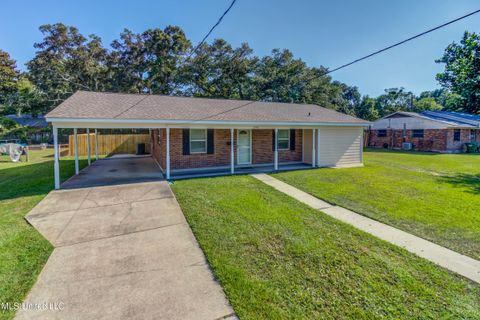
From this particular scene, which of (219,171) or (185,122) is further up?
(185,122)

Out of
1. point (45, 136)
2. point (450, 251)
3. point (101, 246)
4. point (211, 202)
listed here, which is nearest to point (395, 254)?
point (450, 251)

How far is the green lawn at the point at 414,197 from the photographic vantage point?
14.9ft

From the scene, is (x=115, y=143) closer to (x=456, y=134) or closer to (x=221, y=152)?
(x=221, y=152)

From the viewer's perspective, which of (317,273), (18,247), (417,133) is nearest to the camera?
(317,273)

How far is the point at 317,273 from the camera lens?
325 cm

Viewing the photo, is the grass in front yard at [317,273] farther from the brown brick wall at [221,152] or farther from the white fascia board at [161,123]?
the brown brick wall at [221,152]

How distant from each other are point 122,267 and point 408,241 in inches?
185

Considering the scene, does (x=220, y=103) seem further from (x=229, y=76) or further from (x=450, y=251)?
(x=229, y=76)

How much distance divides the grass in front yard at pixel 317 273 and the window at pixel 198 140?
5.79 m

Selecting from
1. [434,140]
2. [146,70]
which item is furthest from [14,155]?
[434,140]

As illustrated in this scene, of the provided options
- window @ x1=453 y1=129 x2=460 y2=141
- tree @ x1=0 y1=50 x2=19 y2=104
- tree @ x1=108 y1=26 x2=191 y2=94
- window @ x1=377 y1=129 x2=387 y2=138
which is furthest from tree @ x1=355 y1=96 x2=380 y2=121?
tree @ x1=0 y1=50 x2=19 y2=104

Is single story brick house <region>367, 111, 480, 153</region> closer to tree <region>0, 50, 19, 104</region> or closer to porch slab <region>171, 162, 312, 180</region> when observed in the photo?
porch slab <region>171, 162, 312, 180</region>

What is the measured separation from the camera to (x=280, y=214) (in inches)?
214

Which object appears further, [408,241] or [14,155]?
[14,155]
